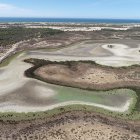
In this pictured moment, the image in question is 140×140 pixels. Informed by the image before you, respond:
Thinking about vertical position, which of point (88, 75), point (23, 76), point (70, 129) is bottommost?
point (70, 129)

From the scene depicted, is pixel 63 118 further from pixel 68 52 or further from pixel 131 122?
pixel 68 52

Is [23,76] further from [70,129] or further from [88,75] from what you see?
[70,129]

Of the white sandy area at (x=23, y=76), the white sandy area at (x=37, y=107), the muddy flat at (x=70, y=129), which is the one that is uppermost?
the white sandy area at (x=23, y=76)

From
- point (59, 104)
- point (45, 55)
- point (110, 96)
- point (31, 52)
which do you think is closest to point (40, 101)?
point (59, 104)

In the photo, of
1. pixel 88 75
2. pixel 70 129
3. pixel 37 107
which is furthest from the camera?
pixel 88 75

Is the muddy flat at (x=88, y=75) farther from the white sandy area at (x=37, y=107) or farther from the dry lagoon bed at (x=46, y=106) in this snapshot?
the white sandy area at (x=37, y=107)

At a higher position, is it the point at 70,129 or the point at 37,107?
the point at 37,107

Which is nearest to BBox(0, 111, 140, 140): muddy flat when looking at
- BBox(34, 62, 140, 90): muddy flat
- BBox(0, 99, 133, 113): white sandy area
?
BBox(0, 99, 133, 113): white sandy area

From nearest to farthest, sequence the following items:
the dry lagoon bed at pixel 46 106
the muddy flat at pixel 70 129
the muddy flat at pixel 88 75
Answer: the muddy flat at pixel 70 129 < the dry lagoon bed at pixel 46 106 < the muddy flat at pixel 88 75

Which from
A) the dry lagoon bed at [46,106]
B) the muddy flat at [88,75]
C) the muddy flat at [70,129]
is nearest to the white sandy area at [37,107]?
the dry lagoon bed at [46,106]

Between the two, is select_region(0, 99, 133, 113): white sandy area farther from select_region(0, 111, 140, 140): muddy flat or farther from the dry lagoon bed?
select_region(0, 111, 140, 140): muddy flat

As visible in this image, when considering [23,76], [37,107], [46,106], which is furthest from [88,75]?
[37,107]
